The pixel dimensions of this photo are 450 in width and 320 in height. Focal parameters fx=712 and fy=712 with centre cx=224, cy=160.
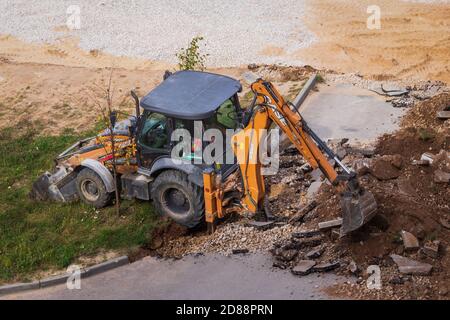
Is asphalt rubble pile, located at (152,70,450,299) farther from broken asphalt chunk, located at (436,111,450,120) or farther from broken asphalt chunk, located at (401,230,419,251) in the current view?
broken asphalt chunk, located at (436,111,450,120)

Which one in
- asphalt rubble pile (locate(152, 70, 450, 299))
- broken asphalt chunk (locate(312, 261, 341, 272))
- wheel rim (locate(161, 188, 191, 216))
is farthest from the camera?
wheel rim (locate(161, 188, 191, 216))


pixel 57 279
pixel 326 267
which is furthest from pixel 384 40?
pixel 57 279

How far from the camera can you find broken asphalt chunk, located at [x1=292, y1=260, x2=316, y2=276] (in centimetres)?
1112

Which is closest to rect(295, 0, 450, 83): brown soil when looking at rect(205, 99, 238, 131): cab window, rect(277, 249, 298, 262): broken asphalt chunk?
rect(205, 99, 238, 131): cab window

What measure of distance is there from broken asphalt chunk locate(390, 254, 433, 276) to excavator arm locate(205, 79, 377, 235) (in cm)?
82

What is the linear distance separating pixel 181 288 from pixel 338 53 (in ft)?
40.5

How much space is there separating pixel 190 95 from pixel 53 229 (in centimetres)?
354

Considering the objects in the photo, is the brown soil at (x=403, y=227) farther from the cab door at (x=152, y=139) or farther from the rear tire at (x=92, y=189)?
the rear tire at (x=92, y=189)

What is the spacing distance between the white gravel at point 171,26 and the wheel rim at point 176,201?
934 cm

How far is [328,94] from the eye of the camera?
60.3ft
